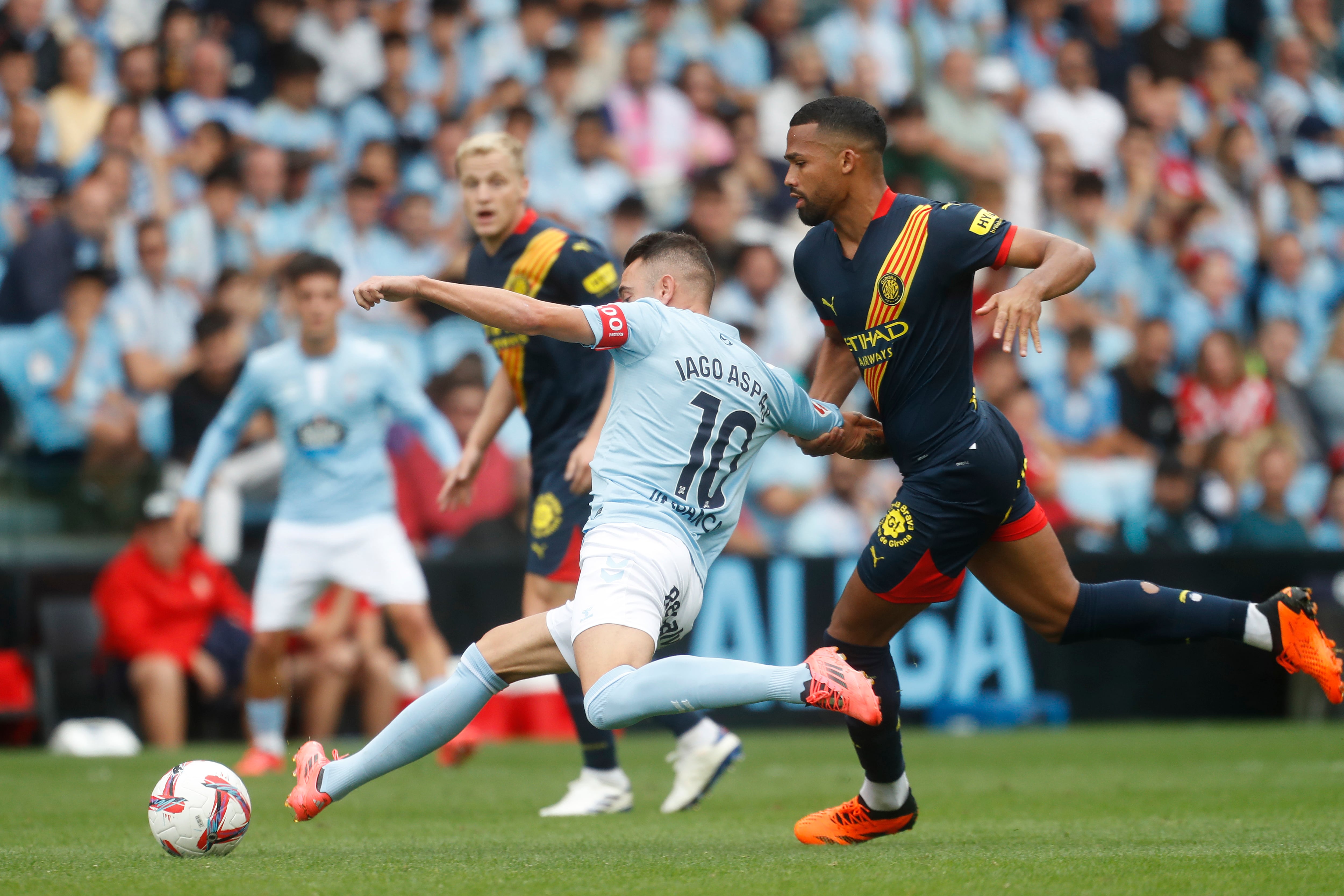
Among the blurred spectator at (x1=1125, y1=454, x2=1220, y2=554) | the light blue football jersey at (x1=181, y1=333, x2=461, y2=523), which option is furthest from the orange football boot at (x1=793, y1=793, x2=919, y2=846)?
the blurred spectator at (x1=1125, y1=454, x2=1220, y2=554)

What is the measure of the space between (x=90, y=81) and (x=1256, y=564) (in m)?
10.6

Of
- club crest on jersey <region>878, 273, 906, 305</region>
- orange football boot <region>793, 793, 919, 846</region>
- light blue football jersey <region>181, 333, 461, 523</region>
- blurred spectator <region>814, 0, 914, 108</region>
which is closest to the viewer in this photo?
club crest on jersey <region>878, 273, 906, 305</region>

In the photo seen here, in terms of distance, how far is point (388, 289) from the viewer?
4648 mm

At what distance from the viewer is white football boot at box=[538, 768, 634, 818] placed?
6816mm

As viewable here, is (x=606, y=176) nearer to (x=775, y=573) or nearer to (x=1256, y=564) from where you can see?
(x=775, y=573)

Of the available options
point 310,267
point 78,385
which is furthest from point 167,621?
point 310,267

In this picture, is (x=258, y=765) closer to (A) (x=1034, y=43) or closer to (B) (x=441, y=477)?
(B) (x=441, y=477)

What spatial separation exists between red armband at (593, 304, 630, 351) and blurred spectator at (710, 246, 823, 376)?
8.48m

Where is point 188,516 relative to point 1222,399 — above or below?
below

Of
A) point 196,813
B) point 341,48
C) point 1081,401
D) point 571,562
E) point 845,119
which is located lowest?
point 196,813

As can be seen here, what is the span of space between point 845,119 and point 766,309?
8207mm

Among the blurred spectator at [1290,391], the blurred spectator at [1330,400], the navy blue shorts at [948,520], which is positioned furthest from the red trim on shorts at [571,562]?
the blurred spectator at [1330,400]

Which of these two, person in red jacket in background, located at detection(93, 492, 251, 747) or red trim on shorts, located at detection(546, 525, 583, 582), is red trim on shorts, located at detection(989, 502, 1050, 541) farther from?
person in red jacket in background, located at detection(93, 492, 251, 747)

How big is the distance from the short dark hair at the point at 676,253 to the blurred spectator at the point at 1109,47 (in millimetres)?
13395
